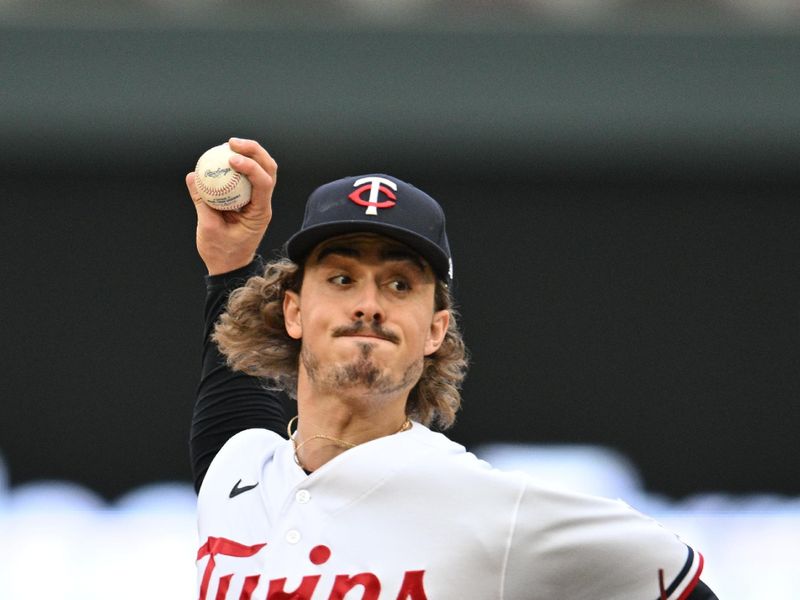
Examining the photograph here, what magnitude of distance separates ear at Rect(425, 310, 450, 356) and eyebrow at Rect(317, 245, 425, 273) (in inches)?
5.1

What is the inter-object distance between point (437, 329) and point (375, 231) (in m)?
0.27

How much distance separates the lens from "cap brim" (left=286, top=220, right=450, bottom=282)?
8.27ft

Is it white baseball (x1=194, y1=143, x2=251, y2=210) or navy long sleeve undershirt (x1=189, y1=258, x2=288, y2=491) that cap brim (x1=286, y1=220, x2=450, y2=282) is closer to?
white baseball (x1=194, y1=143, x2=251, y2=210)

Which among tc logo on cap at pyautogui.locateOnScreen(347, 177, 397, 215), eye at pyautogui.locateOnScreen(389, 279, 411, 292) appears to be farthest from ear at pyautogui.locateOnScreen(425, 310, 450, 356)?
tc logo on cap at pyautogui.locateOnScreen(347, 177, 397, 215)

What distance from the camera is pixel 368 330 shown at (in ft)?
8.20

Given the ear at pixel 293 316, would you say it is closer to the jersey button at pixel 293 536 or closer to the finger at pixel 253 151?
the finger at pixel 253 151

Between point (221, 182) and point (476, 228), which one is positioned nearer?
point (221, 182)

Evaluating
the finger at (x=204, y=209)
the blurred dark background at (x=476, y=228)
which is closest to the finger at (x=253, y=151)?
the finger at (x=204, y=209)

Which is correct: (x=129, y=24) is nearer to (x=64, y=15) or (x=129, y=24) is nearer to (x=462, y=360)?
(x=64, y=15)

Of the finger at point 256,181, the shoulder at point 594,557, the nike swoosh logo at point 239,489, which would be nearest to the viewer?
the shoulder at point 594,557

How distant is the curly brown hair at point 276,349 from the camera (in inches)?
114

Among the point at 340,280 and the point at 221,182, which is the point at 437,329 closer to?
the point at 340,280

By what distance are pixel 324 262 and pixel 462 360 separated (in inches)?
21.7

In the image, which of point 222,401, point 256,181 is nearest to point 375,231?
point 256,181
